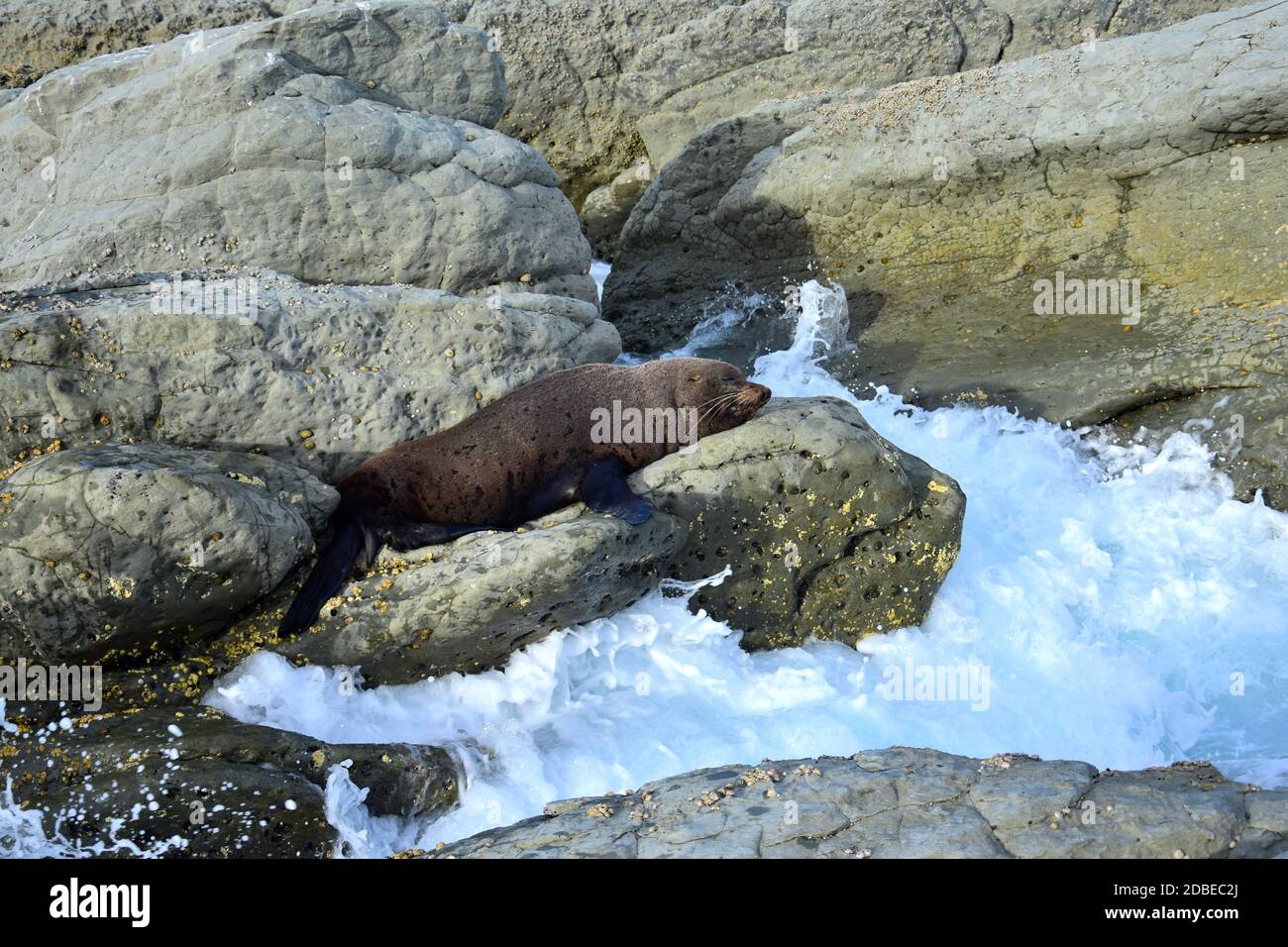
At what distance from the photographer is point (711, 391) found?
27.6 ft

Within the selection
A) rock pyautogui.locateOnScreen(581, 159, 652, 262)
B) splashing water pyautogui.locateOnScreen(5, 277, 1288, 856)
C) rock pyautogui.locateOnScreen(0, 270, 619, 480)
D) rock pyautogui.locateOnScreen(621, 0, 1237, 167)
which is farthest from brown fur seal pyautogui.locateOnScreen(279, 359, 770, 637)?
rock pyautogui.locateOnScreen(581, 159, 652, 262)

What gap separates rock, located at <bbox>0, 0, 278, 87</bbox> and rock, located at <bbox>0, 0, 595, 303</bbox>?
4.20 m

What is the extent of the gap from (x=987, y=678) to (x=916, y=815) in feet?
10.2

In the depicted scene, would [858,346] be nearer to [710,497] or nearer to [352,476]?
[710,497]

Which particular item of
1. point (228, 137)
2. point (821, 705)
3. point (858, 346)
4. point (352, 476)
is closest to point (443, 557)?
point (352, 476)

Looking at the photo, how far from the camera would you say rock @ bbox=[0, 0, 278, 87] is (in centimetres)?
1366

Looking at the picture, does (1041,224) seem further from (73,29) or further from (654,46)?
(73,29)

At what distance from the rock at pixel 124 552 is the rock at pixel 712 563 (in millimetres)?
344

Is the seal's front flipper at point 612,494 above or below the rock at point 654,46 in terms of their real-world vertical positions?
below

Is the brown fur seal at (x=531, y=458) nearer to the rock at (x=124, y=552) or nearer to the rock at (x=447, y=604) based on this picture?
the rock at (x=447, y=604)

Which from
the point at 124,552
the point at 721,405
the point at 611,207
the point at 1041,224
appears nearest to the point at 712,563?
the point at 721,405

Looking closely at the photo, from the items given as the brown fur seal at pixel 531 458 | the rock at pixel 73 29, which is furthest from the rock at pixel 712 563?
the rock at pixel 73 29

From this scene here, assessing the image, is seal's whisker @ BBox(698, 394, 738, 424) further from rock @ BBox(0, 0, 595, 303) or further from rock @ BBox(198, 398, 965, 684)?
rock @ BBox(0, 0, 595, 303)

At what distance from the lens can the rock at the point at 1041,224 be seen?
32.5 feet
